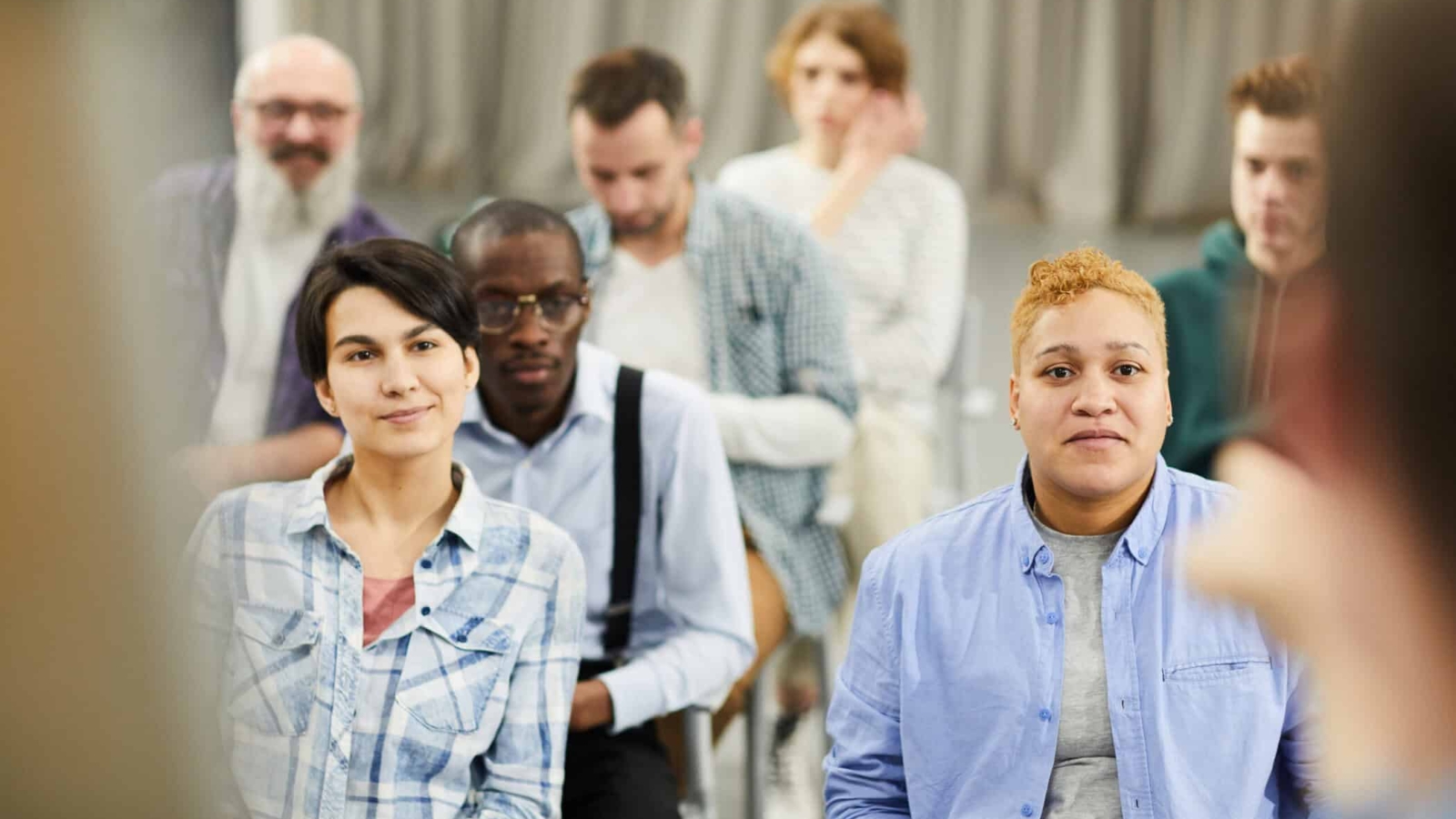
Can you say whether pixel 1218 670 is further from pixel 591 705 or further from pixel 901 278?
A: pixel 901 278

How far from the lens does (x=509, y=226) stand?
1.79 meters

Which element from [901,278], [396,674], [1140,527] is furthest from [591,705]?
[901,278]

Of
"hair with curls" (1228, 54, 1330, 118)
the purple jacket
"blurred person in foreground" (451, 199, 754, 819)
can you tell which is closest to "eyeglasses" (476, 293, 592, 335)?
"blurred person in foreground" (451, 199, 754, 819)

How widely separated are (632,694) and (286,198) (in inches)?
41.7

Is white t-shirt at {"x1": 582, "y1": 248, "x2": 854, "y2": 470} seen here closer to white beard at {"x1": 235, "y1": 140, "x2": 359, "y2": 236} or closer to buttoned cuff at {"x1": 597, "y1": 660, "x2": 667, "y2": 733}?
white beard at {"x1": 235, "y1": 140, "x2": 359, "y2": 236}

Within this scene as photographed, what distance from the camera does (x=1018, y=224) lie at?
535cm

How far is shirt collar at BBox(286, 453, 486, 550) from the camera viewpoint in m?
1.48

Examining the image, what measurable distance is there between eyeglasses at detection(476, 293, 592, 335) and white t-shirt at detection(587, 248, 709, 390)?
49 centimetres

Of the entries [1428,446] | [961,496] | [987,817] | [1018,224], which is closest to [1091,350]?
[987,817]

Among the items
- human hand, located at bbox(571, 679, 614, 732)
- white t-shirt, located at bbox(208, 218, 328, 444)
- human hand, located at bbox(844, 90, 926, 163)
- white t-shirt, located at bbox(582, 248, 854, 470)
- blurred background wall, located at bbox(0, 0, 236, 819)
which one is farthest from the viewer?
human hand, located at bbox(844, 90, 926, 163)

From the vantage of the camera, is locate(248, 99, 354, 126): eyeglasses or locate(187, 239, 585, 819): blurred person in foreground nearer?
locate(187, 239, 585, 819): blurred person in foreground

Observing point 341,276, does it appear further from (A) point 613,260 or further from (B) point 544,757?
(A) point 613,260

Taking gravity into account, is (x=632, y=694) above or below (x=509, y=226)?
below

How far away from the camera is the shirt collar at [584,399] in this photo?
1.79 m
